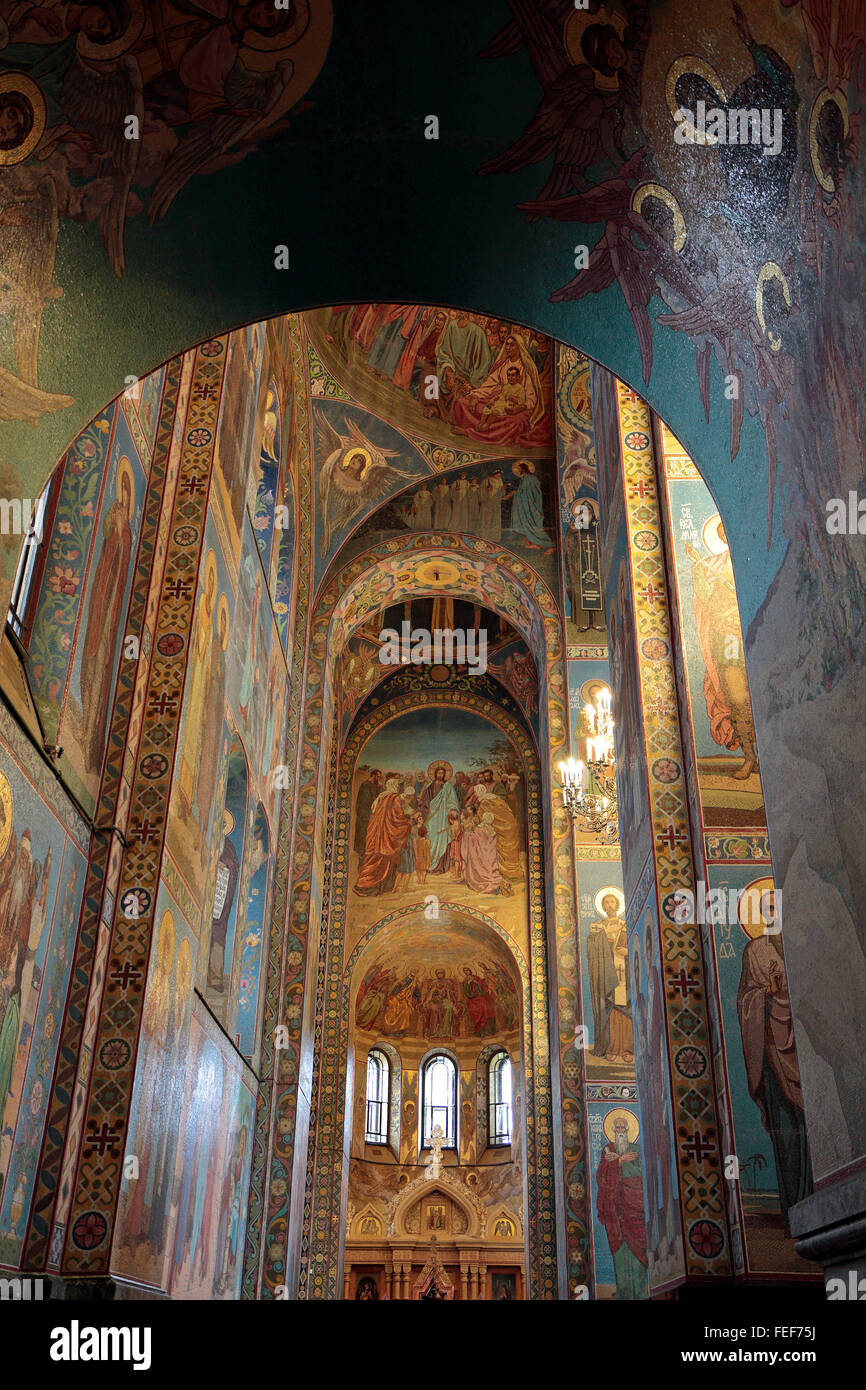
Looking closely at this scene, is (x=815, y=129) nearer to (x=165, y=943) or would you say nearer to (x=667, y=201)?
(x=667, y=201)

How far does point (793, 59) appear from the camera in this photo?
11.8ft

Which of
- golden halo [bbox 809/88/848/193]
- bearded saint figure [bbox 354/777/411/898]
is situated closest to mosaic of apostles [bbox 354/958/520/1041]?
bearded saint figure [bbox 354/777/411/898]

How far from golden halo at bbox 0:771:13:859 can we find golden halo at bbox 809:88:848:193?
4589mm

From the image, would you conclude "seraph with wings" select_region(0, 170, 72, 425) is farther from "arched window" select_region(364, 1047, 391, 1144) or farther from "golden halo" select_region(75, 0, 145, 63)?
"arched window" select_region(364, 1047, 391, 1144)

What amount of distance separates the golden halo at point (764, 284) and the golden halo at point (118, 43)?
8.56 ft

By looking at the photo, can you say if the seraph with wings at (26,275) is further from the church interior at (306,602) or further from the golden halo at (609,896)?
the golden halo at (609,896)

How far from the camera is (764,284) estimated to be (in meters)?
4.11

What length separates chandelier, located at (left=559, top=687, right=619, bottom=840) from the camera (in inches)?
555

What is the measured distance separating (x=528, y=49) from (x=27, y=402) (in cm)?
250

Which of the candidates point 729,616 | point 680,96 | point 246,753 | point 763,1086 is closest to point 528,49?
point 680,96

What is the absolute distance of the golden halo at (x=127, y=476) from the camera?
820cm

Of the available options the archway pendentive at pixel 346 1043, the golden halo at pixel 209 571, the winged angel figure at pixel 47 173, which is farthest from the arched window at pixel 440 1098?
the winged angel figure at pixel 47 173

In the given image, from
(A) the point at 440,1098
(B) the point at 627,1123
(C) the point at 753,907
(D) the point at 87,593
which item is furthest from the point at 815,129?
(A) the point at 440,1098
